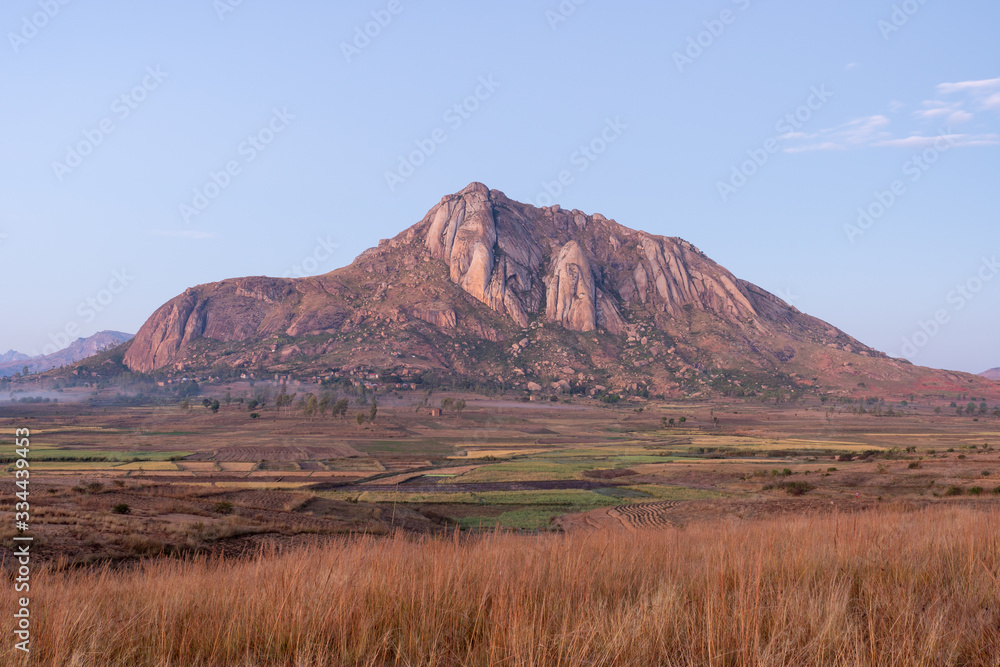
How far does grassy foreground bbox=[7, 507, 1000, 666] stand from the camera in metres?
3.34

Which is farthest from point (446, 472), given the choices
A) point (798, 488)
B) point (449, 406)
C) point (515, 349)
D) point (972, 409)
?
point (972, 409)

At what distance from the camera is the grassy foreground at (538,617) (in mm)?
3344

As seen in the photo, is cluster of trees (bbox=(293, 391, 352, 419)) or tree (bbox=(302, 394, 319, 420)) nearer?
tree (bbox=(302, 394, 319, 420))

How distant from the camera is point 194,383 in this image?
159500 mm

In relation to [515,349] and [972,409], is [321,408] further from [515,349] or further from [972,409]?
[972,409]

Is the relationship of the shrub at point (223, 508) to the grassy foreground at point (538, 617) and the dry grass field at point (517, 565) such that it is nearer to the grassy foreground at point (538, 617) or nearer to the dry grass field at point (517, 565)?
the dry grass field at point (517, 565)

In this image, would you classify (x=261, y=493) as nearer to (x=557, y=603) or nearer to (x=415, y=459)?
(x=415, y=459)

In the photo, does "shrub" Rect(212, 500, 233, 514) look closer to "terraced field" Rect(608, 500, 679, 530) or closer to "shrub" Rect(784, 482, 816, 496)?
"terraced field" Rect(608, 500, 679, 530)

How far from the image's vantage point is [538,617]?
3875mm

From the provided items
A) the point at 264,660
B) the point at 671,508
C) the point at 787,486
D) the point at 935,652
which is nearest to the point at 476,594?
the point at 264,660

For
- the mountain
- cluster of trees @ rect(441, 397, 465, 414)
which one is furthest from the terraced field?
the mountain

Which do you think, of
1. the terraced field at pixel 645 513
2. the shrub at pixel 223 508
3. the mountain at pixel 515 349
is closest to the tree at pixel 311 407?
the mountain at pixel 515 349

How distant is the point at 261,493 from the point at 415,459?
30.9 metres

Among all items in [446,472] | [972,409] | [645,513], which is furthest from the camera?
[972,409]
